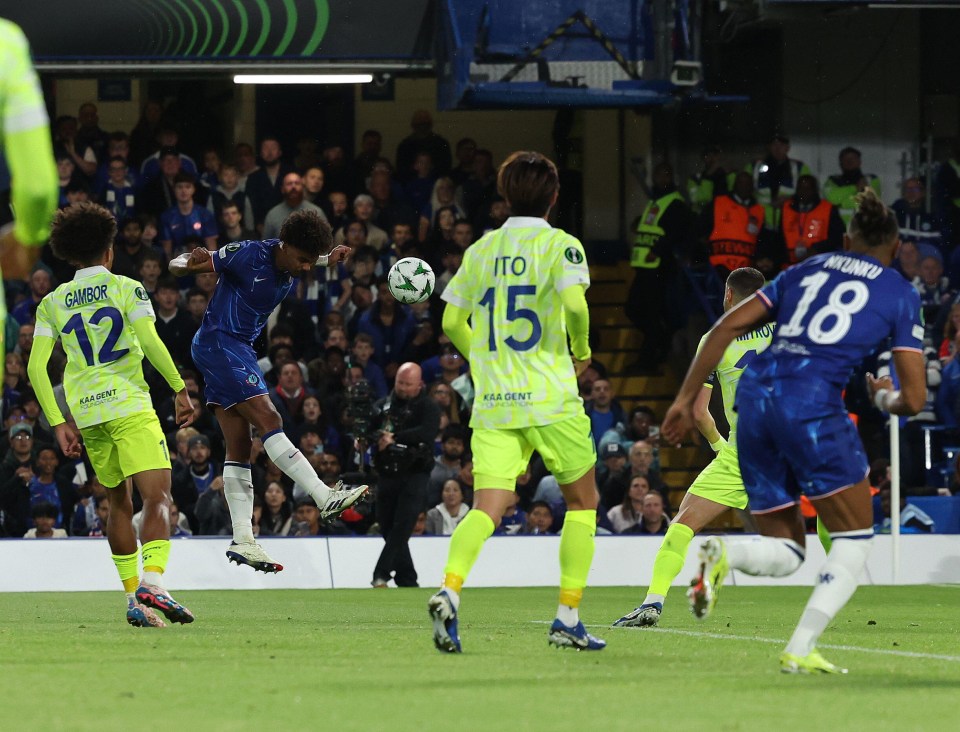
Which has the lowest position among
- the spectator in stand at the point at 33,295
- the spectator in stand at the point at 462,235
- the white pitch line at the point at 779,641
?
the white pitch line at the point at 779,641

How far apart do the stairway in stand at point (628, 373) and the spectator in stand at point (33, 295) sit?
6.65 m

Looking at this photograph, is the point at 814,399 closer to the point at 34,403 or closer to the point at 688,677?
the point at 688,677

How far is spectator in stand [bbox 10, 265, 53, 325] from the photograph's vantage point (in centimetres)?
1911

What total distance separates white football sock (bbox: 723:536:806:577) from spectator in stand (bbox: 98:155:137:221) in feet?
46.0

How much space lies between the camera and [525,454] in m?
8.32

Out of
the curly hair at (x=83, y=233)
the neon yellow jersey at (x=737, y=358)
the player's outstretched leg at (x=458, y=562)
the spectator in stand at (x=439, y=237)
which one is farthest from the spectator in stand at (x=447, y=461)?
the player's outstretched leg at (x=458, y=562)

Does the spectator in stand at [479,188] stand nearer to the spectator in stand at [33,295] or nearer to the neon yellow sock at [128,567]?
the spectator in stand at [33,295]

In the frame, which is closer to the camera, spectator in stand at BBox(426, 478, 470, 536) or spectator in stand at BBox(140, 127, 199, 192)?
spectator in stand at BBox(426, 478, 470, 536)

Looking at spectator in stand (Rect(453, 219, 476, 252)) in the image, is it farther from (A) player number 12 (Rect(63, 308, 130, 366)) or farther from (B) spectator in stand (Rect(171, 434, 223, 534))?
(A) player number 12 (Rect(63, 308, 130, 366))

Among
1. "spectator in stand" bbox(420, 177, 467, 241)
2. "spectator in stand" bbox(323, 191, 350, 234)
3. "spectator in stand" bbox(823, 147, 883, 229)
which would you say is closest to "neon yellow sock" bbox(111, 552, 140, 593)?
"spectator in stand" bbox(323, 191, 350, 234)

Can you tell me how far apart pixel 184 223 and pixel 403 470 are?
544 cm

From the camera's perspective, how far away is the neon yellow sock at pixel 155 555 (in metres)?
10.2

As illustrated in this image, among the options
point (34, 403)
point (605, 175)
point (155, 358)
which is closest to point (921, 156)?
point (605, 175)

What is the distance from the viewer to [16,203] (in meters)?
5.70
